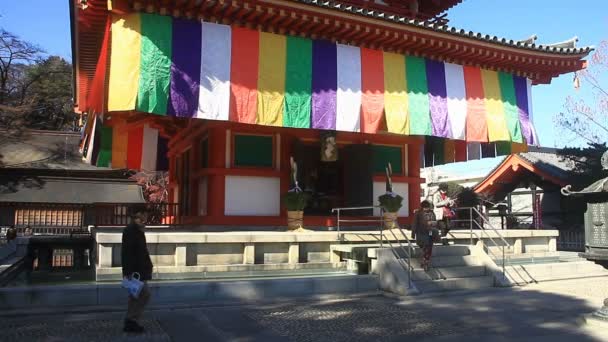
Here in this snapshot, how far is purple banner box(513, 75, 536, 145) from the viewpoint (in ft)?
53.0

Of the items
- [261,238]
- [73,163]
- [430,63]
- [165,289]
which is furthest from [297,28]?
[73,163]

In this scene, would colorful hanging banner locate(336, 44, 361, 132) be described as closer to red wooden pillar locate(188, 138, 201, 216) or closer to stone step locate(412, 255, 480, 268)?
stone step locate(412, 255, 480, 268)

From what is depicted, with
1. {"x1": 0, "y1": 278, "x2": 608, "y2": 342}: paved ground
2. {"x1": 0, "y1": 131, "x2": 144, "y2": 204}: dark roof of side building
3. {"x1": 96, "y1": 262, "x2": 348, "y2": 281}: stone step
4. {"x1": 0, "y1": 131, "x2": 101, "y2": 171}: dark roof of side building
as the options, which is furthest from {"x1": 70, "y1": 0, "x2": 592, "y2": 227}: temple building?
{"x1": 0, "y1": 278, "x2": 608, "y2": 342}: paved ground

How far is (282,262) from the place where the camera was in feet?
39.3

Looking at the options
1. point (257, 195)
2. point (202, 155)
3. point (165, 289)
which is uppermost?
point (202, 155)

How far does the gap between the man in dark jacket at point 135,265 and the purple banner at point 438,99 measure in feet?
32.0

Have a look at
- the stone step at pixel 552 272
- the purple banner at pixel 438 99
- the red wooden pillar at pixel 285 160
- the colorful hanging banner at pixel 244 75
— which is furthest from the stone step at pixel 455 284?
the colorful hanging banner at pixel 244 75

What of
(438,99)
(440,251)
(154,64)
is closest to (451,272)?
(440,251)

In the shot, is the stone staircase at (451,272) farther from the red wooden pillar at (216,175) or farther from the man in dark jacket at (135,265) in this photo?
the man in dark jacket at (135,265)

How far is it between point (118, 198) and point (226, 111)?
8.47m

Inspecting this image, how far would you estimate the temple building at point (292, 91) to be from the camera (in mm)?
11539

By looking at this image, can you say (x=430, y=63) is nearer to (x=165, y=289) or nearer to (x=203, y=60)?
(x=203, y=60)

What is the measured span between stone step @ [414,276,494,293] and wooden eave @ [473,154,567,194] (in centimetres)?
1525

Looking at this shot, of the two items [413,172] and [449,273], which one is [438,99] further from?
[449,273]
